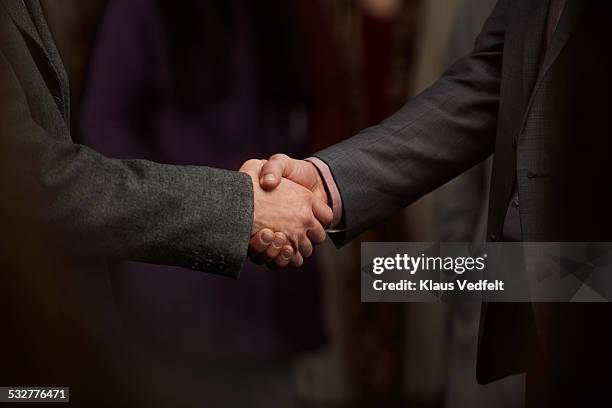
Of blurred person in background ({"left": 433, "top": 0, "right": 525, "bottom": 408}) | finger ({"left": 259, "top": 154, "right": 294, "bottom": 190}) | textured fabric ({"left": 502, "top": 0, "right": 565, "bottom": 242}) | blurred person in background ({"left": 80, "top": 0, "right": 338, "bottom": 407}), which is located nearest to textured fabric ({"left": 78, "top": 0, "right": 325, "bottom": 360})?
blurred person in background ({"left": 80, "top": 0, "right": 338, "bottom": 407})

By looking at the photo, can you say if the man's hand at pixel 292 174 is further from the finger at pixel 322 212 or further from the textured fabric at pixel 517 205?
the textured fabric at pixel 517 205

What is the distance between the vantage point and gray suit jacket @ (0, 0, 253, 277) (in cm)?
89

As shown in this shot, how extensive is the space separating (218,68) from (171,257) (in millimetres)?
356

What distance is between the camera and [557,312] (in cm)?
99

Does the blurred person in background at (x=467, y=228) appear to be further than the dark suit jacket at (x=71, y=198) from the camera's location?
Yes

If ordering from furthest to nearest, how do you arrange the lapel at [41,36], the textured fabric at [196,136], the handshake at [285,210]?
the textured fabric at [196,136] < the handshake at [285,210] < the lapel at [41,36]

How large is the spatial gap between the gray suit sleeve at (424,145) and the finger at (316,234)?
2cm

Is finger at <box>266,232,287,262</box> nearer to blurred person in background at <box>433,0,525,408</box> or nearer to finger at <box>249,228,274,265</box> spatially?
finger at <box>249,228,274,265</box>

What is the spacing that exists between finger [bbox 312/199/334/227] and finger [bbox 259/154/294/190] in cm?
5

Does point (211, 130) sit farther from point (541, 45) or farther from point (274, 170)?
point (541, 45)

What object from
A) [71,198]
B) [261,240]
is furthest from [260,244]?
[71,198]

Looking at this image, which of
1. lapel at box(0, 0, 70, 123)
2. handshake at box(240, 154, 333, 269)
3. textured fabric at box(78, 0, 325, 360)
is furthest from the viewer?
textured fabric at box(78, 0, 325, 360)

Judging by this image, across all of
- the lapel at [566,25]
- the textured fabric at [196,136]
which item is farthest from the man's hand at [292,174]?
the lapel at [566,25]

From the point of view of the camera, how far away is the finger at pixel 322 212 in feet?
3.40
